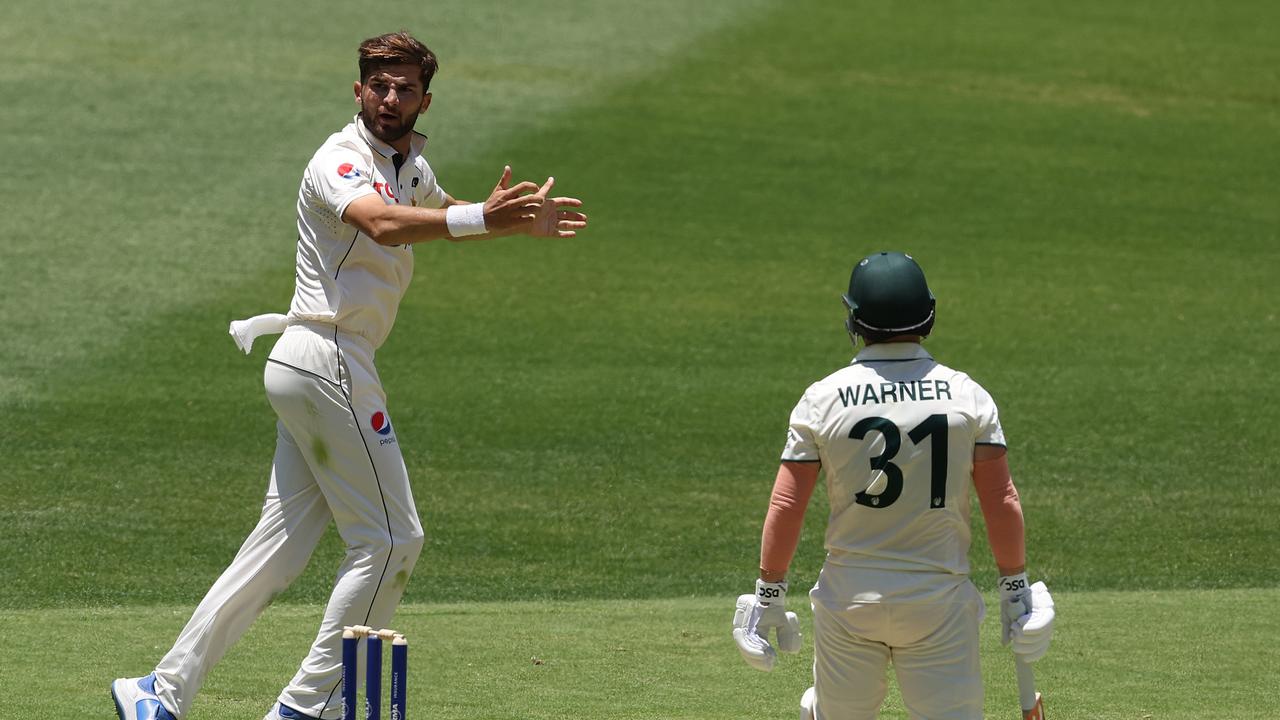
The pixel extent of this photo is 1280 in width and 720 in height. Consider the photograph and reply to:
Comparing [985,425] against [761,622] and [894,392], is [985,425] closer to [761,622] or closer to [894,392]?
[894,392]

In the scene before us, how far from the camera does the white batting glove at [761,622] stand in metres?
5.05

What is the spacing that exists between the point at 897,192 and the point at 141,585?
447 inches

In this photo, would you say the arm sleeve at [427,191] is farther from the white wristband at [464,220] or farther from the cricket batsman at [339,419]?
the white wristband at [464,220]

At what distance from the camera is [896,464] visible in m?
4.88

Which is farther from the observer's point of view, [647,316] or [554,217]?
[647,316]

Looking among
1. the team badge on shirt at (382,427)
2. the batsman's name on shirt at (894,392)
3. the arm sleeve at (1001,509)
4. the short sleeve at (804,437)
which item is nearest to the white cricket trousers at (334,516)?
the team badge on shirt at (382,427)

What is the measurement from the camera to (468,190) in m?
17.4

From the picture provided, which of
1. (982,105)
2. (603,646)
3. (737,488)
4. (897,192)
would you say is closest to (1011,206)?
(897,192)

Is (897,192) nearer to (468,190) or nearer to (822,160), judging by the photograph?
(822,160)

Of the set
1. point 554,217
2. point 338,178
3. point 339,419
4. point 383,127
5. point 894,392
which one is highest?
point 383,127

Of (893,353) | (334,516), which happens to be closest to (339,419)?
(334,516)

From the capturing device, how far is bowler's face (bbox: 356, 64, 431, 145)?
5.93 meters

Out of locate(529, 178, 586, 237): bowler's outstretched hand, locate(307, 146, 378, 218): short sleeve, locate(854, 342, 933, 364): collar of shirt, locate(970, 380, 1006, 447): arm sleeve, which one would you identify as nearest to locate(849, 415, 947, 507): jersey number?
locate(970, 380, 1006, 447): arm sleeve

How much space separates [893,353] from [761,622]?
0.91m
